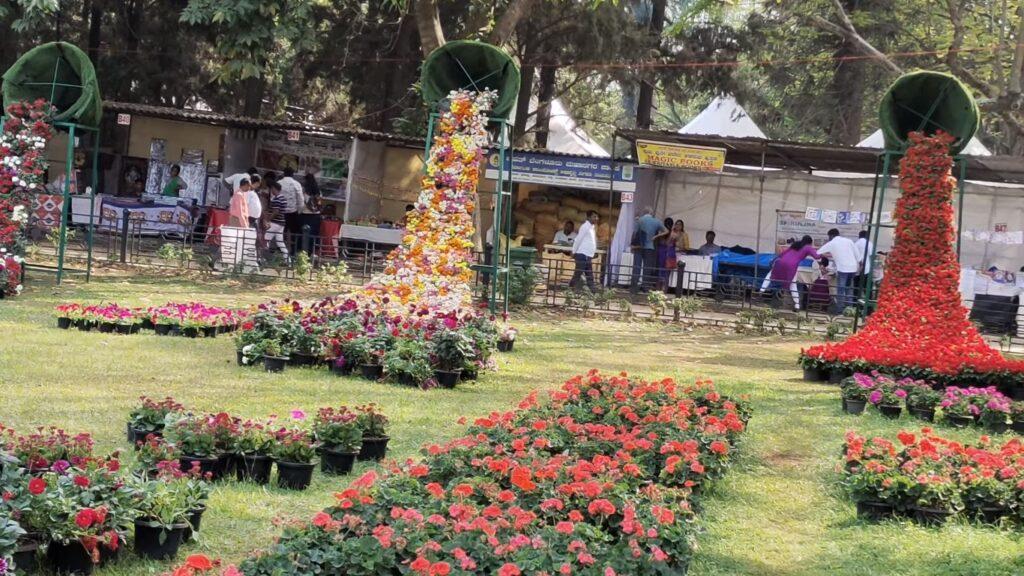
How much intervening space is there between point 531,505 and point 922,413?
6392 mm

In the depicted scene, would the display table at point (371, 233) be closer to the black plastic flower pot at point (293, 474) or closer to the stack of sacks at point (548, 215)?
the stack of sacks at point (548, 215)

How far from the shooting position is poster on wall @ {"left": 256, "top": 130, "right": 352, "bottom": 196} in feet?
88.7

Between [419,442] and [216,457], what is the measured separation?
2.04m

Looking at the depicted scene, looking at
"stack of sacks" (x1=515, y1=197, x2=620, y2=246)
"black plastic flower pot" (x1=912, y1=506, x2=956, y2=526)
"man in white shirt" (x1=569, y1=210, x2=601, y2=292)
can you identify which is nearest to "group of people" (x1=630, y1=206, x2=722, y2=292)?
"man in white shirt" (x1=569, y1=210, x2=601, y2=292)

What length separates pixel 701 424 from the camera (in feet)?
27.6

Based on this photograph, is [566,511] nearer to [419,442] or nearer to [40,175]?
[419,442]

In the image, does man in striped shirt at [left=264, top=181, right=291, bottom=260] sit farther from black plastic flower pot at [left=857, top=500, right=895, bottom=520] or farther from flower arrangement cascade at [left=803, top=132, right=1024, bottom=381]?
black plastic flower pot at [left=857, top=500, right=895, bottom=520]

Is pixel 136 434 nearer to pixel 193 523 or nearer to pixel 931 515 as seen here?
pixel 193 523

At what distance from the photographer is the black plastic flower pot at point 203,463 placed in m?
6.76

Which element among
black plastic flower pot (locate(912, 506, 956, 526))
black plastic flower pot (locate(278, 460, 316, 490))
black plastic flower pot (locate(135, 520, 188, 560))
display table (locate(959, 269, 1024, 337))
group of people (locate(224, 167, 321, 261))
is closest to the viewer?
black plastic flower pot (locate(135, 520, 188, 560))

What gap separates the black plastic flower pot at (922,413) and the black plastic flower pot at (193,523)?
7.49 meters

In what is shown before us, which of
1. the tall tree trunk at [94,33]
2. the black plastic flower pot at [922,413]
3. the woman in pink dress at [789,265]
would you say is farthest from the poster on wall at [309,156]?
the black plastic flower pot at [922,413]

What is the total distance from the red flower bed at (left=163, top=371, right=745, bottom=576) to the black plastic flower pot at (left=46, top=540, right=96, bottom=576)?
93 centimetres

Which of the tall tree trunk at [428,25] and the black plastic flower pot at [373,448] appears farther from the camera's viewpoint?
the tall tree trunk at [428,25]
